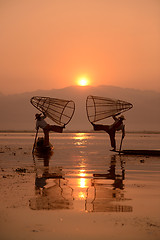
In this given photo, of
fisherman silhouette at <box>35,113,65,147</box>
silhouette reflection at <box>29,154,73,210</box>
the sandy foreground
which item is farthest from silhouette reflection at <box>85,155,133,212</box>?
fisherman silhouette at <box>35,113,65,147</box>

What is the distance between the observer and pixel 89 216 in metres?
9.26

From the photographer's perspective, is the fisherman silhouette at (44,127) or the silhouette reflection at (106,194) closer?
the silhouette reflection at (106,194)

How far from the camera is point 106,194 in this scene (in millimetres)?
12062

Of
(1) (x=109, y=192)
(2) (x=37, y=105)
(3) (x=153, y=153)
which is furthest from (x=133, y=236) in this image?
(2) (x=37, y=105)

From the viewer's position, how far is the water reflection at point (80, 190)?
33.9ft

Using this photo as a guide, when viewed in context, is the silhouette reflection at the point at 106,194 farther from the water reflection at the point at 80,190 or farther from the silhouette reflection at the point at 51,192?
the silhouette reflection at the point at 51,192

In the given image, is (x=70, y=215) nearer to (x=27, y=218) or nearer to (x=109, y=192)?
(x=27, y=218)

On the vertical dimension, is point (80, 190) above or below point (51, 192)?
above

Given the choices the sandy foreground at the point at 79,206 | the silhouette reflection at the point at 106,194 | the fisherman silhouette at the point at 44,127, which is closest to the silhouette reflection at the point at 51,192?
the sandy foreground at the point at 79,206

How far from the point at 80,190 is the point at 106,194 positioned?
1053 mm

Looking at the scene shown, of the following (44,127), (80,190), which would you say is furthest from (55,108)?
(80,190)

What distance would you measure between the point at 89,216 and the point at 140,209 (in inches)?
57.4

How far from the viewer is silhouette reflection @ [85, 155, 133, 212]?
10133 millimetres

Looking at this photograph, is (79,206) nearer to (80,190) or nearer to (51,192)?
(51,192)
